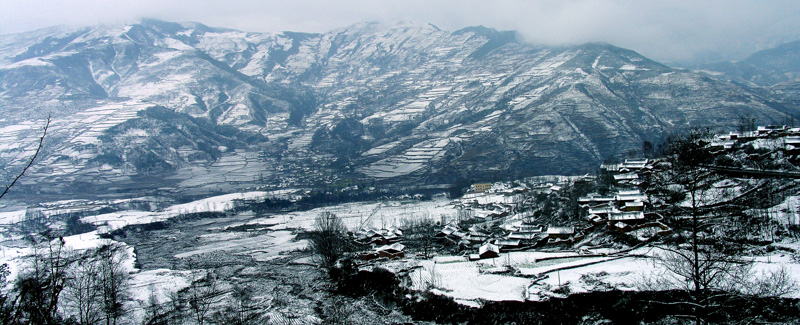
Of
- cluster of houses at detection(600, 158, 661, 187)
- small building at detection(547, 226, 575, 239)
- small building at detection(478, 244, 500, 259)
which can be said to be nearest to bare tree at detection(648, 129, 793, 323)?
small building at detection(547, 226, 575, 239)

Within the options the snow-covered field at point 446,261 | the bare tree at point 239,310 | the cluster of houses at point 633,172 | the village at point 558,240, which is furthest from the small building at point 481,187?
the bare tree at point 239,310

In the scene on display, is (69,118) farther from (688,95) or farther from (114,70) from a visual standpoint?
(688,95)

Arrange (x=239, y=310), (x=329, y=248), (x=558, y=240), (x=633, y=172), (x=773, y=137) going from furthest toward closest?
(x=633, y=172) → (x=773, y=137) → (x=329, y=248) → (x=558, y=240) → (x=239, y=310)

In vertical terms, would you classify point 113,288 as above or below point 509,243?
above

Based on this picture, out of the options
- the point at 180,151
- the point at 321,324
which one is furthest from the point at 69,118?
the point at 321,324

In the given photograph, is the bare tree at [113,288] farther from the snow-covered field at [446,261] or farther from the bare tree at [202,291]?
the bare tree at [202,291]

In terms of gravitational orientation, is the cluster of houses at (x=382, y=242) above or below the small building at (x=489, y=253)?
below

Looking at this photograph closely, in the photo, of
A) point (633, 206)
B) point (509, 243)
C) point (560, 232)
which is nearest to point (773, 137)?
point (633, 206)

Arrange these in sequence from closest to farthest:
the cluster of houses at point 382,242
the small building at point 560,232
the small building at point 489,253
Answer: the small building at point 489,253 → the small building at point 560,232 → the cluster of houses at point 382,242

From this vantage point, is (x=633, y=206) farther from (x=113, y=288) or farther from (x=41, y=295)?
(x=41, y=295)
